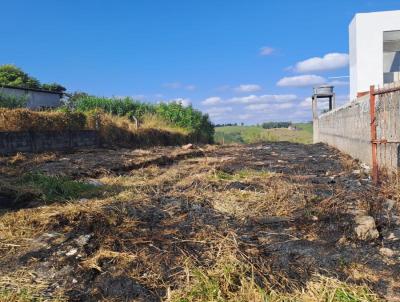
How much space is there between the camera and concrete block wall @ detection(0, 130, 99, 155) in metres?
11.4

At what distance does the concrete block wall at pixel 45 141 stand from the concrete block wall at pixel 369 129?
30.6 ft

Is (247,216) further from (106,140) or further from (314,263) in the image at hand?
(106,140)

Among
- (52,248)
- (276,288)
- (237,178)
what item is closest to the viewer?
(276,288)

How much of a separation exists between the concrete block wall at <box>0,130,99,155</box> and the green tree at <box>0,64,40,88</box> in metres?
17.3

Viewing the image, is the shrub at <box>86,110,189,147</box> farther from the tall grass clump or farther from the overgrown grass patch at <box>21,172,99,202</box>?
the overgrown grass patch at <box>21,172,99,202</box>

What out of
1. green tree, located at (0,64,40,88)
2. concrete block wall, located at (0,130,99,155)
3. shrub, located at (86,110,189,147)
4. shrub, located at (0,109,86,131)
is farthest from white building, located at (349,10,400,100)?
green tree, located at (0,64,40,88)

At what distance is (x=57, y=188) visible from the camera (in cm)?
607

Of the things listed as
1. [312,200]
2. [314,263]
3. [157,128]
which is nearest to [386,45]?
[157,128]

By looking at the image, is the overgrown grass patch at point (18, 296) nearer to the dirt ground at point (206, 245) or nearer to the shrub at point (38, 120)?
the dirt ground at point (206, 245)

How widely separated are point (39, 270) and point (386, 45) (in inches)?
880

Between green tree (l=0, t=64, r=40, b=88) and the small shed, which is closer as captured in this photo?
the small shed

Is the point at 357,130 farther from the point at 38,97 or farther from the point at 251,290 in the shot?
the point at 38,97

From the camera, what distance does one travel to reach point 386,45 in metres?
21.4

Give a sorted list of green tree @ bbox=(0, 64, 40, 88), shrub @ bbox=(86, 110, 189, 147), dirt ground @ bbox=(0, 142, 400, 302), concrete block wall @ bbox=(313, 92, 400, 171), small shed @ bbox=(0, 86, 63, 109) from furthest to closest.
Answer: green tree @ bbox=(0, 64, 40, 88), small shed @ bbox=(0, 86, 63, 109), shrub @ bbox=(86, 110, 189, 147), concrete block wall @ bbox=(313, 92, 400, 171), dirt ground @ bbox=(0, 142, 400, 302)
